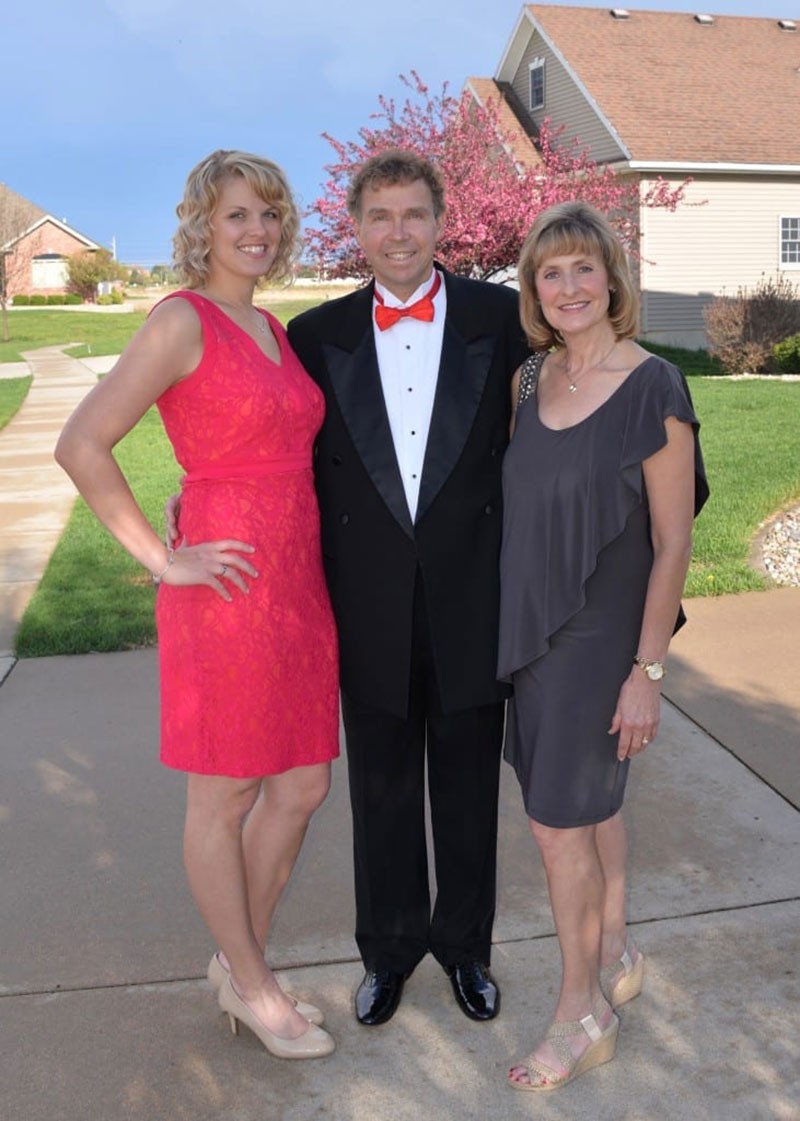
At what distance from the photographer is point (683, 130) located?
79.1ft

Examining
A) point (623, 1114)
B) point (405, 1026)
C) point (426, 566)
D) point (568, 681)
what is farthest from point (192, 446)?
point (623, 1114)

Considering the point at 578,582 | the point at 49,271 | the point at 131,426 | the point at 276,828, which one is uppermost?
the point at 49,271

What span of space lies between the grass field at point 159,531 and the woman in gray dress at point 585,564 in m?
3.65

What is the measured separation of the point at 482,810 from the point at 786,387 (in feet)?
43.6

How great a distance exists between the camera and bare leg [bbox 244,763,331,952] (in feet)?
→ 9.62

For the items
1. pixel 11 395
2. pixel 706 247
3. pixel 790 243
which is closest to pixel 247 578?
pixel 11 395

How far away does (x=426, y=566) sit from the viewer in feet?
9.53

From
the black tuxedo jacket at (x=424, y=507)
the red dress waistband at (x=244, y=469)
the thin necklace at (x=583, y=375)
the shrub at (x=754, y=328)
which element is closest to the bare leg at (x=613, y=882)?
the black tuxedo jacket at (x=424, y=507)

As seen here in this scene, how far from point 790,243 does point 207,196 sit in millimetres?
24922

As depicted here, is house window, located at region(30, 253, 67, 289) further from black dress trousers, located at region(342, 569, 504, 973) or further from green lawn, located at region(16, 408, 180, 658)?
black dress trousers, located at region(342, 569, 504, 973)

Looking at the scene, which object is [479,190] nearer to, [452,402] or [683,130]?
[683,130]

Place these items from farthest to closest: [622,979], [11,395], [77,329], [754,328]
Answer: [77,329], [11,395], [754,328], [622,979]

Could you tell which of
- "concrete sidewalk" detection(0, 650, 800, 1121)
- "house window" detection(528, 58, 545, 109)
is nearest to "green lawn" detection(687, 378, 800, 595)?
"concrete sidewalk" detection(0, 650, 800, 1121)

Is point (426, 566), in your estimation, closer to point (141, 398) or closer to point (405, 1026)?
point (141, 398)
